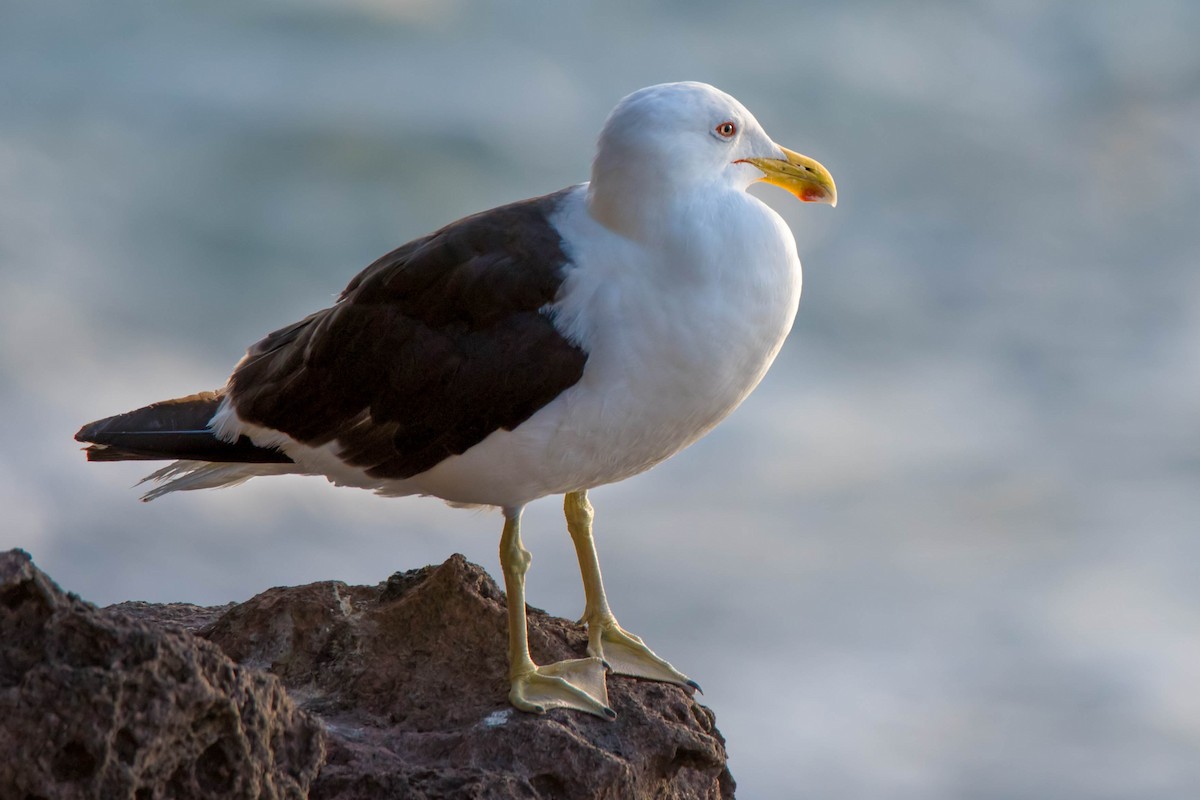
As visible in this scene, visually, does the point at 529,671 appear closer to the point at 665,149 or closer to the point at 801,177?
the point at 665,149

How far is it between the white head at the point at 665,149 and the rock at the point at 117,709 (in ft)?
7.17

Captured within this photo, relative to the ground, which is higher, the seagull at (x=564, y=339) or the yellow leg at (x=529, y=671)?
the seagull at (x=564, y=339)

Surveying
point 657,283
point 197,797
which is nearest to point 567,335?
point 657,283

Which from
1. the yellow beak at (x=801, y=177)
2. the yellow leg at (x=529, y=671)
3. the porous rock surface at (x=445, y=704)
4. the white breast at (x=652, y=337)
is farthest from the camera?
the yellow beak at (x=801, y=177)

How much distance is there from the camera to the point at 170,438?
6.02 meters

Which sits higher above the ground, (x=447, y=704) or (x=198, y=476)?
(x=198, y=476)

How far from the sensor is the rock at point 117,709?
3.76m

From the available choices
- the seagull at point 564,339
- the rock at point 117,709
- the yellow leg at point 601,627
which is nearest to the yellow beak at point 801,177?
the seagull at point 564,339

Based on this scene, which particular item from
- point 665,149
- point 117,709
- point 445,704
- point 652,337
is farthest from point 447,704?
point 665,149

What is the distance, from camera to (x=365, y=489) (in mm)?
5887

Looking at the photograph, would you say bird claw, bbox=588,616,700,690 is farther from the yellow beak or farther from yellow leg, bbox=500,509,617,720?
the yellow beak

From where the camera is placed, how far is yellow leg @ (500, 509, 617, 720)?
5473mm

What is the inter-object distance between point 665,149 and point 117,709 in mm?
2706

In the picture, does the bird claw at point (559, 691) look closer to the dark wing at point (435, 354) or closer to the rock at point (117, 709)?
the dark wing at point (435, 354)
